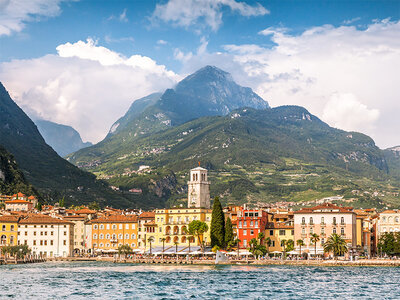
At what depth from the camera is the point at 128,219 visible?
191 metres

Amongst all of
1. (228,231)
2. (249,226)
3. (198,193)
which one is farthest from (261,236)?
(198,193)

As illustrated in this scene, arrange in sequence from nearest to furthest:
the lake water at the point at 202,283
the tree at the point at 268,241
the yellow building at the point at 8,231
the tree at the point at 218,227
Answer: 1. the lake water at the point at 202,283
2. the tree at the point at 218,227
3. the tree at the point at 268,241
4. the yellow building at the point at 8,231

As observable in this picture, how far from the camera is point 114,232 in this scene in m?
190

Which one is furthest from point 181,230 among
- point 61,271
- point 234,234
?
point 61,271

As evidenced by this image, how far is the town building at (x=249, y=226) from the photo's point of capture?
16588cm

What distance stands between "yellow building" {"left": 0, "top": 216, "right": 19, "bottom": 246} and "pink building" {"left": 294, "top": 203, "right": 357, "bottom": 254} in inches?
2758

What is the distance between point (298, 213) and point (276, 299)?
8235 centimetres

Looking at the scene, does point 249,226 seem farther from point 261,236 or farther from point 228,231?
point 228,231

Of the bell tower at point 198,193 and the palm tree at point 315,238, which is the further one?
the bell tower at point 198,193

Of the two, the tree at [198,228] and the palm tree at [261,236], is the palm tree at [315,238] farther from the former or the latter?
the tree at [198,228]

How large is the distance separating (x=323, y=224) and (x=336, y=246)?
11.4 m

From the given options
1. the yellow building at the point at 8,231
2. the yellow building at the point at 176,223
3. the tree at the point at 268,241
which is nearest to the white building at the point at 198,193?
the yellow building at the point at 176,223

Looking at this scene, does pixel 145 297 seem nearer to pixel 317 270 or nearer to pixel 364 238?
pixel 317 270

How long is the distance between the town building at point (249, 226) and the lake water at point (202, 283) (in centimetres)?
3309
